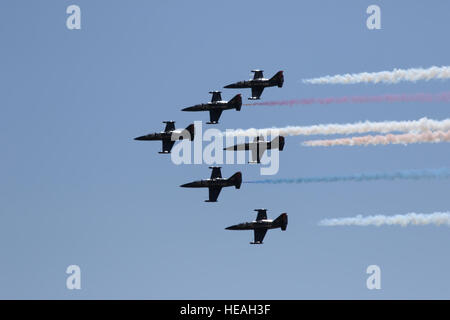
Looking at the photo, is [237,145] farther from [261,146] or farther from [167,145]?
[167,145]

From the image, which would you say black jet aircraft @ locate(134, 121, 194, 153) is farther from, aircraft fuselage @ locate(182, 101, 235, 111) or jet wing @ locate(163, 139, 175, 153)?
aircraft fuselage @ locate(182, 101, 235, 111)

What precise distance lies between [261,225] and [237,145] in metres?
8.48

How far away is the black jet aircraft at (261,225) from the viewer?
165 metres

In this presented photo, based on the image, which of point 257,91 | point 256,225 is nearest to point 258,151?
point 256,225

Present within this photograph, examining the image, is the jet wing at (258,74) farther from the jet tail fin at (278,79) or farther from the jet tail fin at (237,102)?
the jet tail fin at (237,102)

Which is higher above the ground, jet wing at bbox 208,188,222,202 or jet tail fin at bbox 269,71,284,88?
jet tail fin at bbox 269,71,284,88

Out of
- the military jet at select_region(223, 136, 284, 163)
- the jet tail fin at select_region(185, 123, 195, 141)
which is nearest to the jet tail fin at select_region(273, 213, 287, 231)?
the military jet at select_region(223, 136, 284, 163)

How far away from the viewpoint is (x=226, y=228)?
6649 inches

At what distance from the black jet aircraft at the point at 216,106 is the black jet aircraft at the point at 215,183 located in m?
5.42

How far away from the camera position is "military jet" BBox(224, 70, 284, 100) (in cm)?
16838
